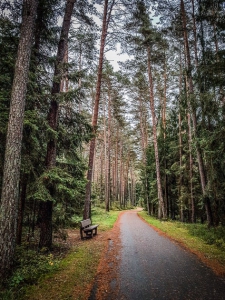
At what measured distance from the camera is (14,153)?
4.99 metres

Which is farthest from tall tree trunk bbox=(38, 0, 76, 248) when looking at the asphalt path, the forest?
the asphalt path

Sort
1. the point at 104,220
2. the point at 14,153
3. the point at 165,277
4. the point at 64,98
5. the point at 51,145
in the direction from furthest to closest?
the point at 104,220 → the point at 51,145 → the point at 64,98 → the point at 14,153 → the point at 165,277

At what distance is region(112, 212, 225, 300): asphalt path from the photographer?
13.2ft

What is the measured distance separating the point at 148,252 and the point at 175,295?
3241 millimetres

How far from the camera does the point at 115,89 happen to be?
21.9 meters

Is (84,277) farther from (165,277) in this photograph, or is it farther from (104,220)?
(104,220)

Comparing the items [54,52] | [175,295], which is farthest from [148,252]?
[54,52]

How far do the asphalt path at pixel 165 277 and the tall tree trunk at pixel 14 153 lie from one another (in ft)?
9.40

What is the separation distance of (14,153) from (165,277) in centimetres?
537

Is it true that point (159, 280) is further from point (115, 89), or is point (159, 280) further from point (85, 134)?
point (115, 89)

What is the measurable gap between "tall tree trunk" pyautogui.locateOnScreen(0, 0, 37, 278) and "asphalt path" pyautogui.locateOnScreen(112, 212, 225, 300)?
2.86 m

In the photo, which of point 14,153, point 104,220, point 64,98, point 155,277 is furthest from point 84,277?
point 104,220

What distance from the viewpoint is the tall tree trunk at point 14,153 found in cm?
464

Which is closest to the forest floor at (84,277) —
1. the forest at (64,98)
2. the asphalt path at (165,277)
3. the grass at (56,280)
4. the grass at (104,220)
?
the grass at (56,280)
